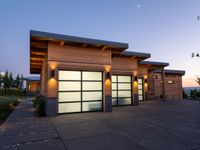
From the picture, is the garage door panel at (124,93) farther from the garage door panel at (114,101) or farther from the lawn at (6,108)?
the lawn at (6,108)

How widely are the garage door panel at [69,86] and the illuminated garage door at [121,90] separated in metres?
3.94

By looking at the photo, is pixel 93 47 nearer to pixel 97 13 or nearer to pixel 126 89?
pixel 126 89

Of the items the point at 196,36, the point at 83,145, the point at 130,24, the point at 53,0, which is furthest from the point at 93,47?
the point at 196,36

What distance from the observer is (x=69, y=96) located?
8.91m

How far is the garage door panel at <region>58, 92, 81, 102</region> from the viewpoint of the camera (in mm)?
8664

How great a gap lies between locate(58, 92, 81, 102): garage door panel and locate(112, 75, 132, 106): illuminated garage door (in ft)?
13.0

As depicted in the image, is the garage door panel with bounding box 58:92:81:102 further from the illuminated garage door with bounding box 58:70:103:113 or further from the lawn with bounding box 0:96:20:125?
the lawn with bounding box 0:96:20:125

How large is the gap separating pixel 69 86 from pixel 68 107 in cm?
130

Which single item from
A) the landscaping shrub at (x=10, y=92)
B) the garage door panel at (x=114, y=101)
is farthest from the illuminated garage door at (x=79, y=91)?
the landscaping shrub at (x=10, y=92)

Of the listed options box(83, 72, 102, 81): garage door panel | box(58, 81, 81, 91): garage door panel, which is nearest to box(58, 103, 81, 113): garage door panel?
box(58, 81, 81, 91): garage door panel

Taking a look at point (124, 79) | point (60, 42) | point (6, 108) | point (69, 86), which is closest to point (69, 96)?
point (69, 86)

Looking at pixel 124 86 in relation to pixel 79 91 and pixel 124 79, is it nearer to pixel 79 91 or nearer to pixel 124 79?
pixel 124 79

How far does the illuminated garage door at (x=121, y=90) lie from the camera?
12.2 metres

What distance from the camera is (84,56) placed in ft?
30.2
